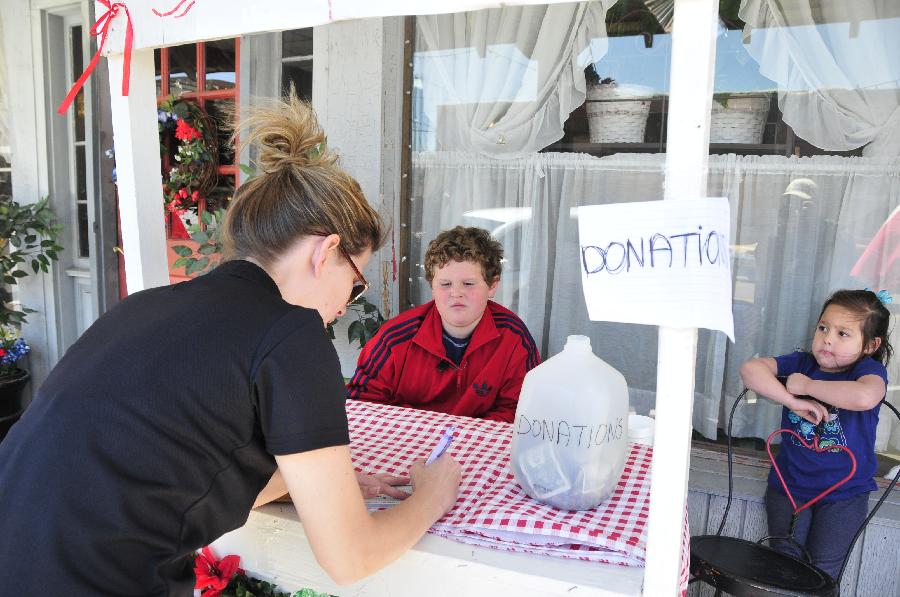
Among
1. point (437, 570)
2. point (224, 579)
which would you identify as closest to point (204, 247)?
point (224, 579)

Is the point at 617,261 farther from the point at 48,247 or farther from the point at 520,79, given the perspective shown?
the point at 48,247

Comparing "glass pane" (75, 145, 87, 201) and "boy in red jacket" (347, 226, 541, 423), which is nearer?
"boy in red jacket" (347, 226, 541, 423)

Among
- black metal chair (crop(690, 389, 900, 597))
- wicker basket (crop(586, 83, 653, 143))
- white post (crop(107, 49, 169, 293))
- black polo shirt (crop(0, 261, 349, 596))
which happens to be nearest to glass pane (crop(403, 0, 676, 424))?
wicker basket (crop(586, 83, 653, 143))

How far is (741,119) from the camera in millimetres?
2559

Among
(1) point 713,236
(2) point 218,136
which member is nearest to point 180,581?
(1) point 713,236

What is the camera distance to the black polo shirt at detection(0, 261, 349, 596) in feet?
2.92

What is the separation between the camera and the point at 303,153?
1.27 meters

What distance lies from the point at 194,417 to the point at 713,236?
2.41ft

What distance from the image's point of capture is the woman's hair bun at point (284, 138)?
4.05 feet

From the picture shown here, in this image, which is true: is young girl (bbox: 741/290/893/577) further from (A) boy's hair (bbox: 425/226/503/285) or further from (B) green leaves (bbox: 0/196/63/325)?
(B) green leaves (bbox: 0/196/63/325)

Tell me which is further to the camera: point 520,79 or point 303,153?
point 520,79

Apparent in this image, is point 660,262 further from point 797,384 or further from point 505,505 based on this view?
point 797,384

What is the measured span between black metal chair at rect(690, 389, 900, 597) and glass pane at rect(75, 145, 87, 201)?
162 inches

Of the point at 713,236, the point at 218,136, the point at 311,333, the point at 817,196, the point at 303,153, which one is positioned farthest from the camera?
the point at 218,136
